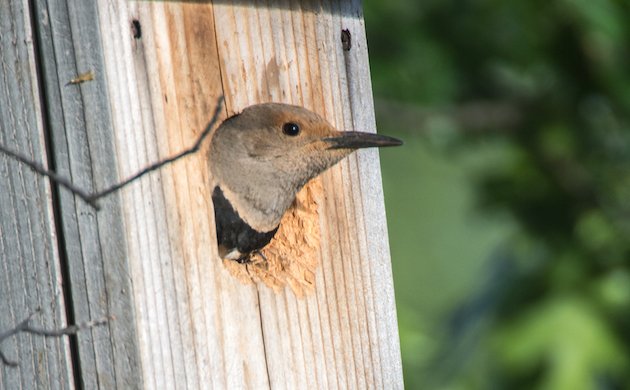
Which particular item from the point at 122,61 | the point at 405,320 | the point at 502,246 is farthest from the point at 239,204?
the point at 502,246

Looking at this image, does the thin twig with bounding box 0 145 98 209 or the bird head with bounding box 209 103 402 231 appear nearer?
the thin twig with bounding box 0 145 98 209

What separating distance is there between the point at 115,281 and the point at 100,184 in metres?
0.20

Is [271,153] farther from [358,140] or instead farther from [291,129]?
[358,140]

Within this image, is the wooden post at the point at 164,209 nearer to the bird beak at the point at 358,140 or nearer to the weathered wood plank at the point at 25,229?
the weathered wood plank at the point at 25,229

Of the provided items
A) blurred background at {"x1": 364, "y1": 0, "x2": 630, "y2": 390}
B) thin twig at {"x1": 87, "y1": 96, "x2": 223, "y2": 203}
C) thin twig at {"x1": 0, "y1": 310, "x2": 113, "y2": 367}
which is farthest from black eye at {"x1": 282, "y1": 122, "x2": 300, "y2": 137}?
blurred background at {"x1": 364, "y1": 0, "x2": 630, "y2": 390}

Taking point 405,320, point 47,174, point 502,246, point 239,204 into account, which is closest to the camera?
point 47,174

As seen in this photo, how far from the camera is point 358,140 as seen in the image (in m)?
2.88

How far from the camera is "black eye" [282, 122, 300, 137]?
2941 millimetres

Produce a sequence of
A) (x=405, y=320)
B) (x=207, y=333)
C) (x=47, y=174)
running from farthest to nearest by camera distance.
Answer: (x=405, y=320), (x=207, y=333), (x=47, y=174)

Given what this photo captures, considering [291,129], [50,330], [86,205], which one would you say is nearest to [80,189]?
[86,205]

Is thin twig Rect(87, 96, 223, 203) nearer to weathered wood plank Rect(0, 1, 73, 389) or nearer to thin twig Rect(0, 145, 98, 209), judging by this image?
thin twig Rect(0, 145, 98, 209)

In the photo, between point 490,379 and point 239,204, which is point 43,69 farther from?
point 490,379

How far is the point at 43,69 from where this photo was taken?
2.47m

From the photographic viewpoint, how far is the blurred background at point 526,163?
5.41 m
